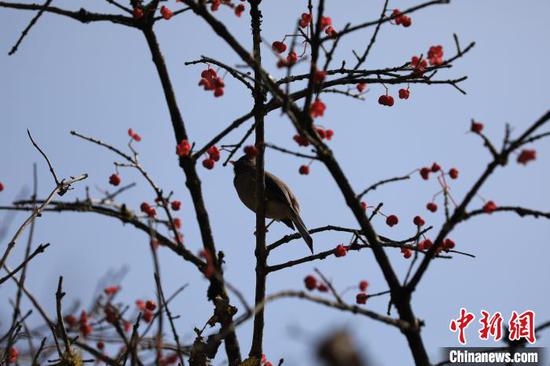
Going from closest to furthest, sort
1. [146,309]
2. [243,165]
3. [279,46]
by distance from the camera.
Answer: [146,309]
[279,46]
[243,165]

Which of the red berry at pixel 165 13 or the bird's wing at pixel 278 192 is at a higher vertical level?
the bird's wing at pixel 278 192

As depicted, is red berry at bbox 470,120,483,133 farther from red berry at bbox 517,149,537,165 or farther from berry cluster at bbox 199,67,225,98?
berry cluster at bbox 199,67,225,98

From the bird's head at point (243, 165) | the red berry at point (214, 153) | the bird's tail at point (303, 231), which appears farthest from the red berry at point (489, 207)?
the bird's head at point (243, 165)

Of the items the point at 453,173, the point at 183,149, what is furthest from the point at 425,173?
the point at 183,149

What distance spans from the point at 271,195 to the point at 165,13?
3.35 meters

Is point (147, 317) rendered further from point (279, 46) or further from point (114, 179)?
point (279, 46)

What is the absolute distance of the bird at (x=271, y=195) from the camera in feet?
23.5

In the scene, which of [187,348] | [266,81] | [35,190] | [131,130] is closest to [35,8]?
[131,130]

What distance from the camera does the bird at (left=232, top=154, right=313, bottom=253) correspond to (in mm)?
7152

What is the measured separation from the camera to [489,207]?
323cm

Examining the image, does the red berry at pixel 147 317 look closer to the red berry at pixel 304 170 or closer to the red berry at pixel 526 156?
the red berry at pixel 304 170

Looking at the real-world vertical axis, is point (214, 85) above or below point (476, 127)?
above

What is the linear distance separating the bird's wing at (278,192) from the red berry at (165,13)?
3.20m

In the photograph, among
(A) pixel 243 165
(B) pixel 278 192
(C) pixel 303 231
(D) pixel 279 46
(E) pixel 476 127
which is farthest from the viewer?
(A) pixel 243 165
